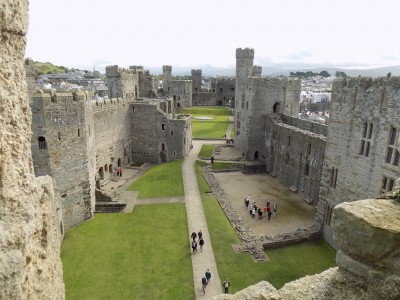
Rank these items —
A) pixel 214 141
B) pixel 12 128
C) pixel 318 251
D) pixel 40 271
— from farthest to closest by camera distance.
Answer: pixel 214 141
pixel 318 251
pixel 40 271
pixel 12 128

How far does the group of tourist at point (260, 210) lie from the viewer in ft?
76.2

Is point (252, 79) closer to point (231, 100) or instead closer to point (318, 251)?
point (318, 251)

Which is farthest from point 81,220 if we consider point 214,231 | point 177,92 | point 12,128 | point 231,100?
point 231,100

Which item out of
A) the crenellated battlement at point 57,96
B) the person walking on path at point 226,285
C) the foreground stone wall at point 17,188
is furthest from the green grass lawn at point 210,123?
the foreground stone wall at point 17,188

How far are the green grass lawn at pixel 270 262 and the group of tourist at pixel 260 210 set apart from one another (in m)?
2.90

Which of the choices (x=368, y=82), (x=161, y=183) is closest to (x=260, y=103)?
(x=161, y=183)

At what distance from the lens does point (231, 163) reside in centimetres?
3562

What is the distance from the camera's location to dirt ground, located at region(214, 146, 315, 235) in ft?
73.5

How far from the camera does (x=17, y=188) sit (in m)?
3.60

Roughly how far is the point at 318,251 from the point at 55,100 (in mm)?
18550

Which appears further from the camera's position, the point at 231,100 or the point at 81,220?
the point at 231,100

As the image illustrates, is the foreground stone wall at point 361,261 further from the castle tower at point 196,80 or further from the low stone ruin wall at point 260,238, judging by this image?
the castle tower at point 196,80

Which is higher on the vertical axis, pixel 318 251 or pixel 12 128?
pixel 12 128

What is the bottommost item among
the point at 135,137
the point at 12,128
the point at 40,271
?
the point at 135,137
